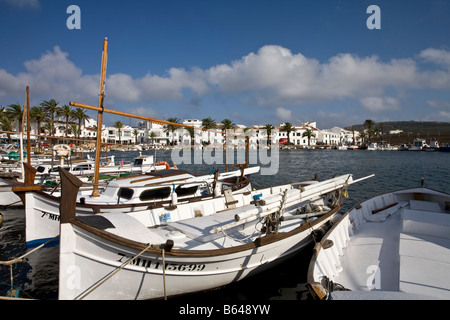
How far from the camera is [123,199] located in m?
11.5

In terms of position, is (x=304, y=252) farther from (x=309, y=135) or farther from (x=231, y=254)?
(x=309, y=135)

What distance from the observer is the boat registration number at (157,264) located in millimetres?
5648

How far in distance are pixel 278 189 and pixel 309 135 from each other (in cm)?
12550

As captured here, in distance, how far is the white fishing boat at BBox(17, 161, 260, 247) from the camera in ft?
31.8

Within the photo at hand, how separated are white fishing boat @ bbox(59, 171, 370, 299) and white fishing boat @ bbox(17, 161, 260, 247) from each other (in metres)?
2.36

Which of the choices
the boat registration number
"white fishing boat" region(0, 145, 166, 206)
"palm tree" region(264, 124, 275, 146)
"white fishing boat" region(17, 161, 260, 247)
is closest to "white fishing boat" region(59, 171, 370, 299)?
the boat registration number

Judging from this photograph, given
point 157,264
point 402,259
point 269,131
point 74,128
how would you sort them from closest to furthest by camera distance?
point 157,264, point 402,259, point 74,128, point 269,131

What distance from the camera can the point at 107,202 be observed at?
1133cm

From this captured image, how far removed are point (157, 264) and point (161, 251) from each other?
572 millimetres

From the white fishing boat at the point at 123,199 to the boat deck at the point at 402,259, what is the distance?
641 centimetres

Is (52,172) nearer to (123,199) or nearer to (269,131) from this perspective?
(123,199)

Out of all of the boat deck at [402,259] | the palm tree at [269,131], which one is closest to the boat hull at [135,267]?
the boat deck at [402,259]

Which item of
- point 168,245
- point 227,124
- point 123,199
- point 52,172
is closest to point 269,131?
point 227,124
